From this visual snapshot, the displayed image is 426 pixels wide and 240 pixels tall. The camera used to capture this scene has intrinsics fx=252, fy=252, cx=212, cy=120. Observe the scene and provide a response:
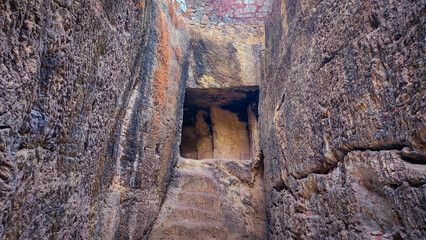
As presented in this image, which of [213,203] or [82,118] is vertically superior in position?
[82,118]

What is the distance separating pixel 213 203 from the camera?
3154 millimetres

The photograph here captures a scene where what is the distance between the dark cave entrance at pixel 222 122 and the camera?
4680 millimetres

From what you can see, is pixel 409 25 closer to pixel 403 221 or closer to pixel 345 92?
pixel 345 92

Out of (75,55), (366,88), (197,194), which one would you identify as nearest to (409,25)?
(366,88)

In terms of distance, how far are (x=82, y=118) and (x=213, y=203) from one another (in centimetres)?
A: 212

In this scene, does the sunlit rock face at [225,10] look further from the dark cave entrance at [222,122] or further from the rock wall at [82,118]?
the rock wall at [82,118]

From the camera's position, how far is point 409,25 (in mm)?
960

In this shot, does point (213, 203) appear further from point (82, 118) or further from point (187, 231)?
point (82, 118)

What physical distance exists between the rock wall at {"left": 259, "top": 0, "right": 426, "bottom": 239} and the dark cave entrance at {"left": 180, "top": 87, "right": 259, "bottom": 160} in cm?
236

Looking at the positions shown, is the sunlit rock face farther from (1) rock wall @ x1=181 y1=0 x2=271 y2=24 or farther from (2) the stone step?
(2) the stone step

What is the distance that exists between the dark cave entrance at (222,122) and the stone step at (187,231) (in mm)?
1901

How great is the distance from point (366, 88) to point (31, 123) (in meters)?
1.50

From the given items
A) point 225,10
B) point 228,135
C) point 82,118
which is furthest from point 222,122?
point 82,118

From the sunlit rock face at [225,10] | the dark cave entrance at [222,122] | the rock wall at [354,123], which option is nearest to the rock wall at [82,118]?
the rock wall at [354,123]
